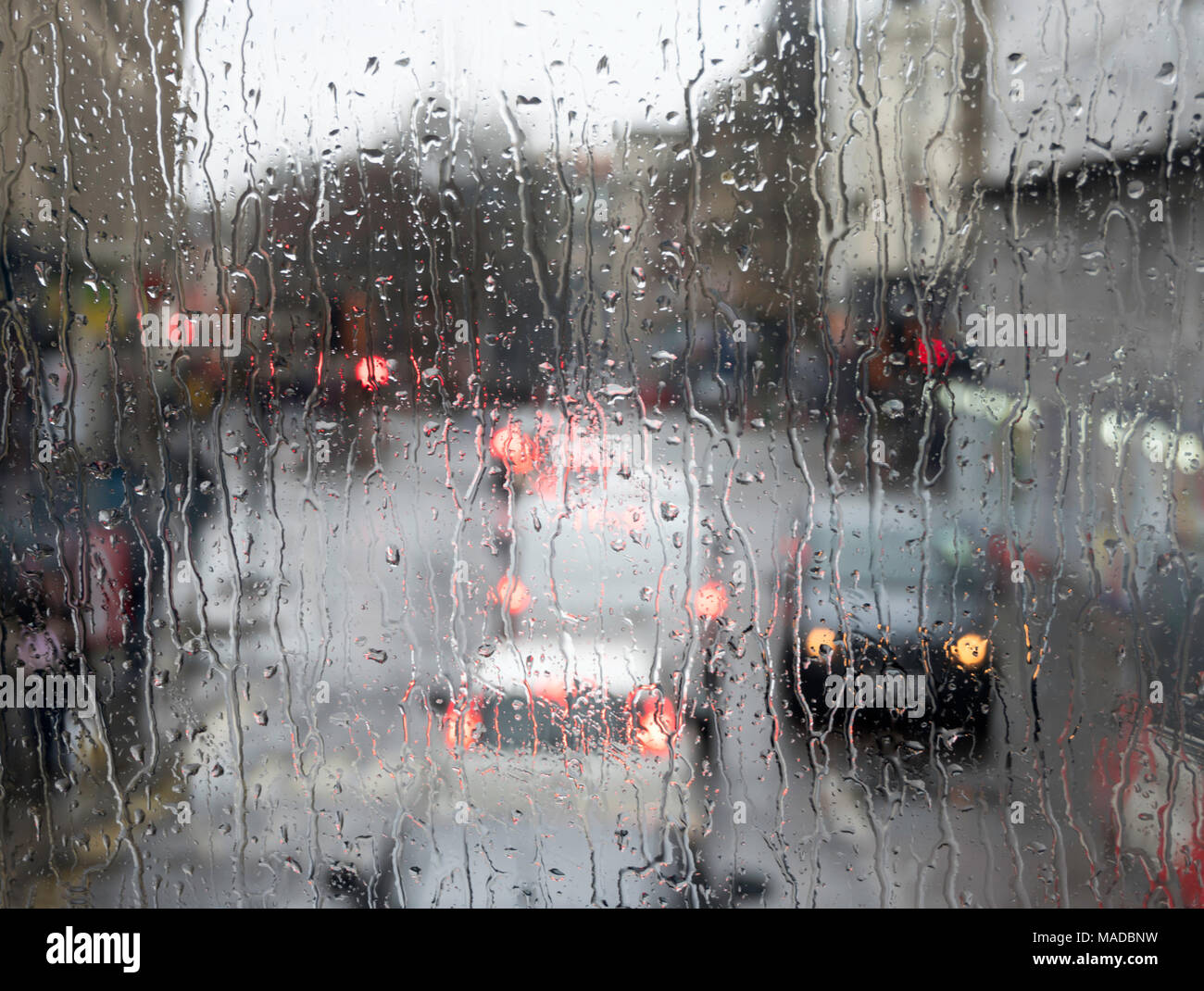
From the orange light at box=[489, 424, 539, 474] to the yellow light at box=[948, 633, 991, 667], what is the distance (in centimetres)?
63

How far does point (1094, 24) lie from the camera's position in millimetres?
805

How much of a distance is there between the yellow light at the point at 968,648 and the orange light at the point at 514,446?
2.07 ft

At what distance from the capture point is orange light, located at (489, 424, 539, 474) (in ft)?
2.81

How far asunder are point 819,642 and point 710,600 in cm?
16

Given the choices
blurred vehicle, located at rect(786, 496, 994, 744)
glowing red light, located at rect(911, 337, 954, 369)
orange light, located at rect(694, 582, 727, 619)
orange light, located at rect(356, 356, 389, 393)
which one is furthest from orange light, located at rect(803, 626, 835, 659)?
orange light, located at rect(356, 356, 389, 393)

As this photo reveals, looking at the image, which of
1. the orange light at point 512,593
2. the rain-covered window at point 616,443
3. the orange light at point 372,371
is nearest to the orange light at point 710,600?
the rain-covered window at point 616,443

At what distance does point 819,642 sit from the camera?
85cm

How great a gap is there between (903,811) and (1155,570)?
0.47m

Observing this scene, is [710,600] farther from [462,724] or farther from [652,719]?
[462,724]

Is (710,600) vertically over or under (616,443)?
under

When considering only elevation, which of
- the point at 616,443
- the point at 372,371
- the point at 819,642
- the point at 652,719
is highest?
the point at 372,371

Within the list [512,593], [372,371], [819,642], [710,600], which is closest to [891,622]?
[819,642]
